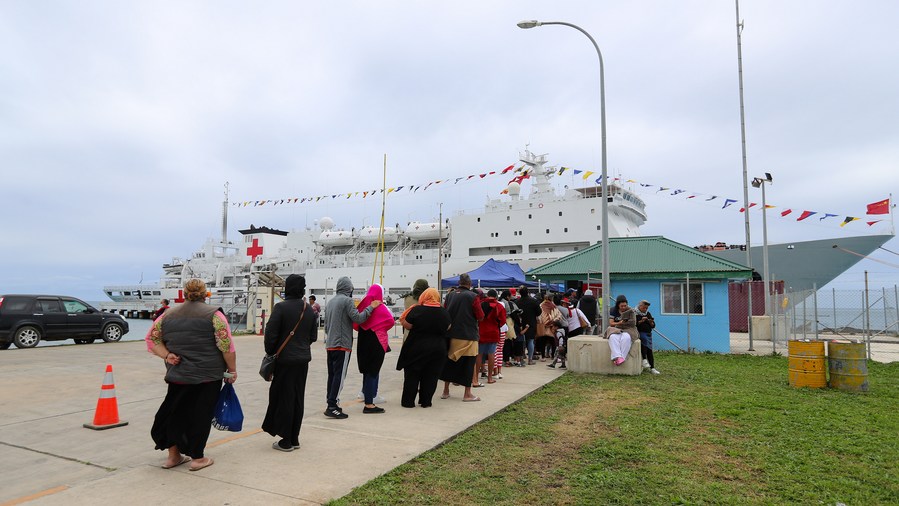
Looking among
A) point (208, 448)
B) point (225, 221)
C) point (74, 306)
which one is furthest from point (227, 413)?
point (225, 221)

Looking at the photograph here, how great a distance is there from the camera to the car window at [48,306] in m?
14.1

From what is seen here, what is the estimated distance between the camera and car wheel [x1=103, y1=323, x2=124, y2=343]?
15.8 m

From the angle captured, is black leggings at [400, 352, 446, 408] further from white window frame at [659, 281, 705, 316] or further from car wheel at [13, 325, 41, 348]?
car wheel at [13, 325, 41, 348]

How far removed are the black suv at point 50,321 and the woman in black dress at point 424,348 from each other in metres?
12.5

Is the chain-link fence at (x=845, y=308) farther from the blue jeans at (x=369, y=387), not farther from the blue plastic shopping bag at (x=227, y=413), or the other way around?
the blue plastic shopping bag at (x=227, y=413)

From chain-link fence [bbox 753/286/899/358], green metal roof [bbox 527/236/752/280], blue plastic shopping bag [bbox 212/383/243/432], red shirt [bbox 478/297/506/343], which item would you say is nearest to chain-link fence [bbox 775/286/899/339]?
chain-link fence [bbox 753/286/899/358]

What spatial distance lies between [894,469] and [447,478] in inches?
137

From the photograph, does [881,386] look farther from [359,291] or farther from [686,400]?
[359,291]

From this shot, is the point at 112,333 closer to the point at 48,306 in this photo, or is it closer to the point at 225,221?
the point at 48,306

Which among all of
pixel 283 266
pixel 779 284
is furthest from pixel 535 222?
pixel 283 266

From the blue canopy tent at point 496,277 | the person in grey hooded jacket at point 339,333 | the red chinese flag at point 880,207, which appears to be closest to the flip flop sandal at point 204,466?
the person in grey hooded jacket at point 339,333

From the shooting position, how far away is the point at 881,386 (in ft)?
26.6

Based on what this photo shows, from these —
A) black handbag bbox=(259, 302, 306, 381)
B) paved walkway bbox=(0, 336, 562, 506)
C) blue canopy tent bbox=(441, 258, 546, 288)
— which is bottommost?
paved walkway bbox=(0, 336, 562, 506)

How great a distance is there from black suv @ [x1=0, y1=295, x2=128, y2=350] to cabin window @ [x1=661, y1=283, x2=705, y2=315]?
1585 cm
